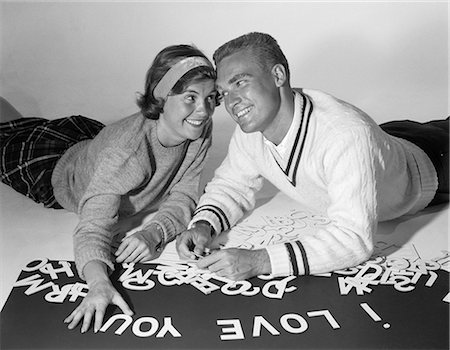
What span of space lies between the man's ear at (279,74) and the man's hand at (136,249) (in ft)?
2.13

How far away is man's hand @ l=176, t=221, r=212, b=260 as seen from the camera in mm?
2446

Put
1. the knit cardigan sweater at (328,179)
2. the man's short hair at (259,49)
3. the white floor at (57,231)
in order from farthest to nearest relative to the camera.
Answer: the white floor at (57,231) < the man's short hair at (259,49) < the knit cardigan sweater at (328,179)

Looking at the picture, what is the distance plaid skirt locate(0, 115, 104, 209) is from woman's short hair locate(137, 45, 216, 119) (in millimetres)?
635

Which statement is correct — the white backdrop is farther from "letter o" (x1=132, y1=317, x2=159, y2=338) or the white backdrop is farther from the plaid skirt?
"letter o" (x1=132, y1=317, x2=159, y2=338)

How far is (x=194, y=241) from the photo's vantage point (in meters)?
2.49

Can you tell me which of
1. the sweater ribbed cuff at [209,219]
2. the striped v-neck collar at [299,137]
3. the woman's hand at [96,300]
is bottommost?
the woman's hand at [96,300]

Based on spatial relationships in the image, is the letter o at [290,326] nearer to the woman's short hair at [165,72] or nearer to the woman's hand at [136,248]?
the woman's hand at [136,248]

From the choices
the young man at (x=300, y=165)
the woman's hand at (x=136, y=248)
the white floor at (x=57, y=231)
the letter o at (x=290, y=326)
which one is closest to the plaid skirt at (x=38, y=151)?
the white floor at (x=57, y=231)

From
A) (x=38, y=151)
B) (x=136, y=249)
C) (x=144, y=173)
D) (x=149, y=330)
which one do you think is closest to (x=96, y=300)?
(x=149, y=330)

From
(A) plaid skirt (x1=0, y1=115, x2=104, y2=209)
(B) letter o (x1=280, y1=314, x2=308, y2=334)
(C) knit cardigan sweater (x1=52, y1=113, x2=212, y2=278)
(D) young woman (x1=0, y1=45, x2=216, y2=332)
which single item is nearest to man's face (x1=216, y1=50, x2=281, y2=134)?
(D) young woman (x1=0, y1=45, x2=216, y2=332)

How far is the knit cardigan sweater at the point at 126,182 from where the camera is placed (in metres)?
2.40

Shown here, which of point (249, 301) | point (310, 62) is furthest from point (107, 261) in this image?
point (310, 62)

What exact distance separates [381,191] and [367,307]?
1.64ft

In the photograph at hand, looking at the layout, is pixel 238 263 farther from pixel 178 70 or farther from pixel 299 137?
pixel 178 70
